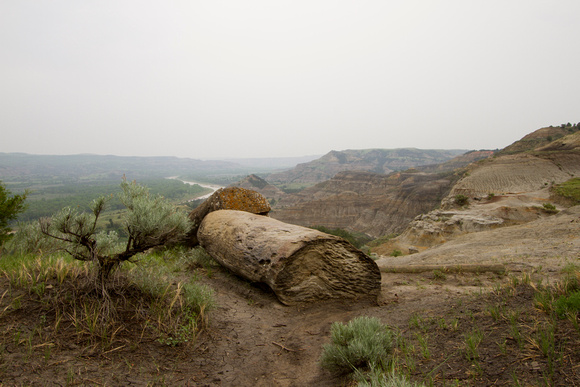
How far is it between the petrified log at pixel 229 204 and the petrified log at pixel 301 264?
2.65m

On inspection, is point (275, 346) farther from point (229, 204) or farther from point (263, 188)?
point (263, 188)

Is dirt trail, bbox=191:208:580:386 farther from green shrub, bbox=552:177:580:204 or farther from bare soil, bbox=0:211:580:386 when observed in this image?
green shrub, bbox=552:177:580:204

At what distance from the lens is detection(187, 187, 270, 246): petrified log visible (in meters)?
8.46

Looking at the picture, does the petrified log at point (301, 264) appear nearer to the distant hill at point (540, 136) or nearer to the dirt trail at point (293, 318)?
the dirt trail at point (293, 318)

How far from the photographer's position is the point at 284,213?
60062 mm

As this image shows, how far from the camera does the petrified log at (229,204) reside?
8461mm

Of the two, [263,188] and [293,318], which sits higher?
[293,318]

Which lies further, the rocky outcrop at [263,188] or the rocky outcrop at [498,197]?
the rocky outcrop at [263,188]

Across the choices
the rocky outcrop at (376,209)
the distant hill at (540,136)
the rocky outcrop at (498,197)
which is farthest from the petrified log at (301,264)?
the distant hill at (540,136)

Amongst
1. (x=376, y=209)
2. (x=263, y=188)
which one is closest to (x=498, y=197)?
(x=376, y=209)

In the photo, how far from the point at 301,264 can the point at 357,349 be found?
214cm

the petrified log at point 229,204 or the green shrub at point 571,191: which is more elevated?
the petrified log at point 229,204

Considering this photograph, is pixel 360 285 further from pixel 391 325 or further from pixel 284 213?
pixel 284 213

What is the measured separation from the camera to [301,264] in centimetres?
496
